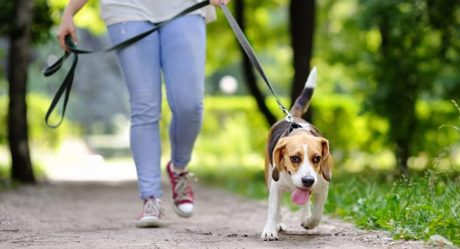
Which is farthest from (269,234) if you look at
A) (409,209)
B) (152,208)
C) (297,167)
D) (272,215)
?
(152,208)

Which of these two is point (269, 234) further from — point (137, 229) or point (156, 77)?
point (156, 77)

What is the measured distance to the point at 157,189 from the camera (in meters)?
5.38

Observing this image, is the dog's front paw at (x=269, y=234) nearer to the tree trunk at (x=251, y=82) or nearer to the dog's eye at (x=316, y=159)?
the dog's eye at (x=316, y=159)

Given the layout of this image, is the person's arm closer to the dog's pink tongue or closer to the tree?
the dog's pink tongue

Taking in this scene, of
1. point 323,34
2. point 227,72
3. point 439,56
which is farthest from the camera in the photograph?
point 227,72

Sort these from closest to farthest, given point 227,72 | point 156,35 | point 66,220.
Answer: point 156,35, point 66,220, point 227,72

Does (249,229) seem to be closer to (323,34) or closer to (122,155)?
Answer: (323,34)

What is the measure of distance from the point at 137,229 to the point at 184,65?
1.08 metres

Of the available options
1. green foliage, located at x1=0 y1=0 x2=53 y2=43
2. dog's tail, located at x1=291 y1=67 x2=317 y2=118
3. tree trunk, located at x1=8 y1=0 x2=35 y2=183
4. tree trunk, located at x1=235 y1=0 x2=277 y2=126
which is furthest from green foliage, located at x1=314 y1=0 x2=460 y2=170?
dog's tail, located at x1=291 y1=67 x2=317 y2=118

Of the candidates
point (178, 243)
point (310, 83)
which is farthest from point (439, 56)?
point (178, 243)

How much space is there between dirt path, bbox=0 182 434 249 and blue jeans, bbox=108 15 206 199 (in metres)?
0.49

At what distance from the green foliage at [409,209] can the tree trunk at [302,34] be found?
5106 millimetres

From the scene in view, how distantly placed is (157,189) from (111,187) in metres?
6.99

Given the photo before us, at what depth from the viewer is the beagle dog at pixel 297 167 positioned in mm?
4293
